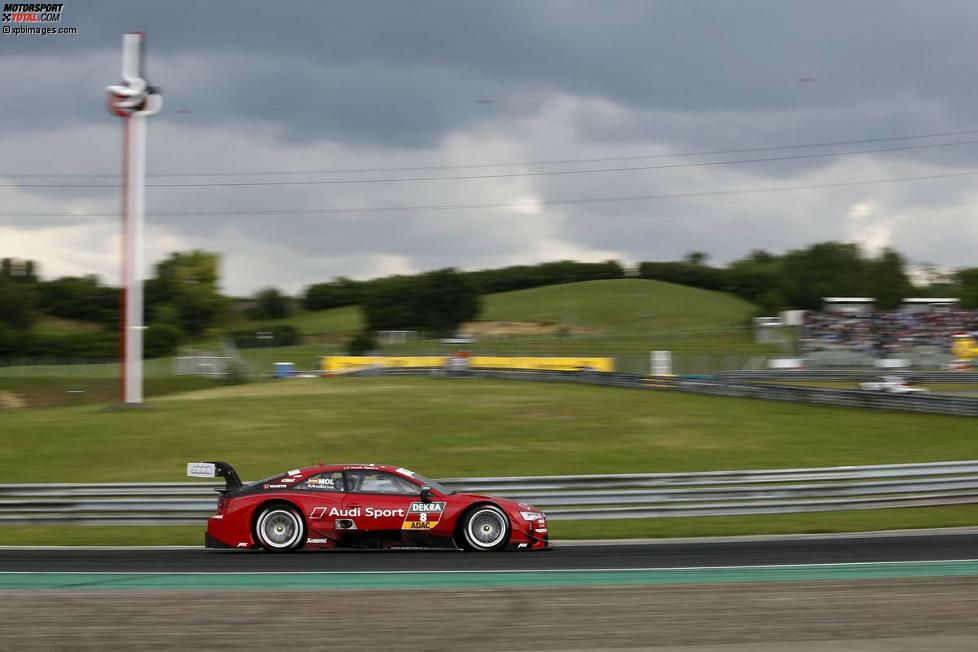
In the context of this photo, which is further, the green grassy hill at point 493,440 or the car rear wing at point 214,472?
the green grassy hill at point 493,440

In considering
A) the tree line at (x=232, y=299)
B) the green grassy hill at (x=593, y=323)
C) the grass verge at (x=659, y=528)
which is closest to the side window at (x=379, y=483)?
the grass verge at (x=659, y=528)

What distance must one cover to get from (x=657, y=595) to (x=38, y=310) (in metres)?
107

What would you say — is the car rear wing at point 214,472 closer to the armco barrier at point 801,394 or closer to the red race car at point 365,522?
the red race car at point 365,522

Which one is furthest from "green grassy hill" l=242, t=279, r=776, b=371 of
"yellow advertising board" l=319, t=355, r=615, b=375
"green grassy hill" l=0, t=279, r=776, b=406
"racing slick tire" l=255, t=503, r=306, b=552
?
"racing slick tire" l=255, t=503, r=306, b=552

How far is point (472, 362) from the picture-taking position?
177ft

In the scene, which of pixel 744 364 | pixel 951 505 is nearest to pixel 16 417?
pixel 951 505

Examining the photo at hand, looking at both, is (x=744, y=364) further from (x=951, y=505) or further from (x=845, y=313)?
(x=951, y=505)

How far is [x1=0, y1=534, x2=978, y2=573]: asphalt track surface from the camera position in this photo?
10398 millimetres

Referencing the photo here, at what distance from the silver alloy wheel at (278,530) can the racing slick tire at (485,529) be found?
1873mm

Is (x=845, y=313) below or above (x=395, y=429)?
above

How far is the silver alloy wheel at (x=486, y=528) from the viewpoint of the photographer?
11469 millimetres

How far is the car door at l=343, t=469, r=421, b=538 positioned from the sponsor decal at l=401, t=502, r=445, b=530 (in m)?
0.05

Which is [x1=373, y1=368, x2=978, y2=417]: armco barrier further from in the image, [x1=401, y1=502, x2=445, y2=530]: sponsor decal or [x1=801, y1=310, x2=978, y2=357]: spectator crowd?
[x1=401, y1=502, x2=445, y2=530]: sponsor decal

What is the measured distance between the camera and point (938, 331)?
57625 millimetres
